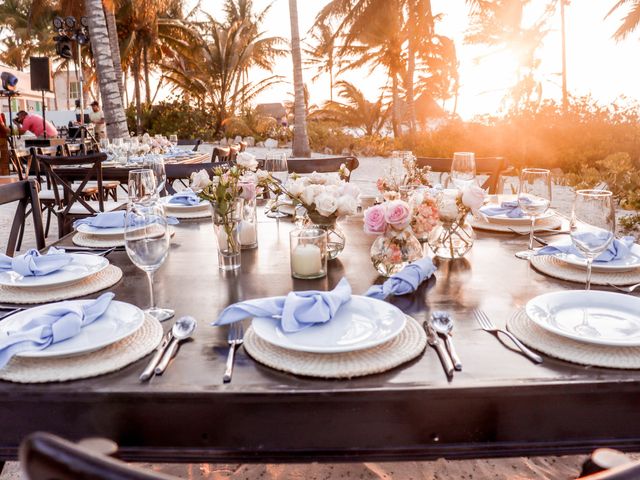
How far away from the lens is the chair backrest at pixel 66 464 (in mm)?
425

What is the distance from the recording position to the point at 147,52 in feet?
69.6

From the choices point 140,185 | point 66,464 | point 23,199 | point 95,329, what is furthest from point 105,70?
point 66,464

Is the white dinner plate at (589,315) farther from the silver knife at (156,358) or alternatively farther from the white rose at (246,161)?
the white rose at (246,161)

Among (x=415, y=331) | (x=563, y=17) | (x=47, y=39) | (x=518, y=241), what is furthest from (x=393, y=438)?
(x=47, y=39)

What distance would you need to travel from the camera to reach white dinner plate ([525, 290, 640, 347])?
1.15 meters

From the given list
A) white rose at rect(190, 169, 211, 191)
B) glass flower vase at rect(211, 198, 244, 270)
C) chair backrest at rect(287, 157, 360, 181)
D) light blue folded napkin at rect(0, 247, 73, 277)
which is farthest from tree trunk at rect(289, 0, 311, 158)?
light blue folded napkin at rect(0, 247, 73, 277)

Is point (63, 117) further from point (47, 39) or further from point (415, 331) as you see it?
point (415, 331)

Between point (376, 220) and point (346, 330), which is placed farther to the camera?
point (376, 220)

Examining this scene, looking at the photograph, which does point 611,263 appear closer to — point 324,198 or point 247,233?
point 324,198

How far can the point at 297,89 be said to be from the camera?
40.7 feet

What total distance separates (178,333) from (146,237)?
246 millimetres

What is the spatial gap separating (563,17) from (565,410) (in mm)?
23864

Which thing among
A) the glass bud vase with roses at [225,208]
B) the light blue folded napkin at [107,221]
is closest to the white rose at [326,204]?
the glass bud vase with roses at [225,208]

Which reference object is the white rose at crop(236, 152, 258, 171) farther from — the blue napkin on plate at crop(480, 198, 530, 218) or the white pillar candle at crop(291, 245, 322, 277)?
the blue napkin on plate at crop(480, 198, 530, 218)
